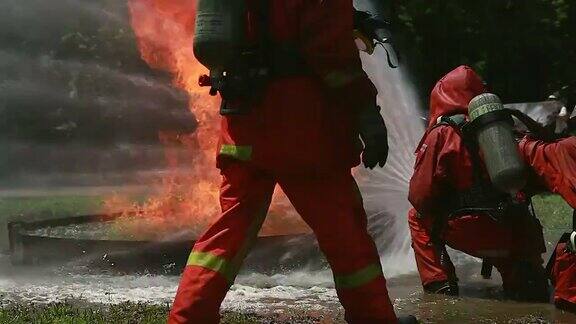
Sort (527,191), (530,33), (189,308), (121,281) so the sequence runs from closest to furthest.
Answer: (189,308) → (527,191) → (121,281) → (530,33)

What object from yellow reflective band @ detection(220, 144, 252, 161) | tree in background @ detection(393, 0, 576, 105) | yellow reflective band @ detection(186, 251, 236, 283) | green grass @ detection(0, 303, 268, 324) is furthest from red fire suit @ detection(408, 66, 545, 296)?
tree in background @ detection(393, 0, 576, 105)

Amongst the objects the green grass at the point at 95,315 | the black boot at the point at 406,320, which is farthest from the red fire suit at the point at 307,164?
the green grass at the point at 95,315

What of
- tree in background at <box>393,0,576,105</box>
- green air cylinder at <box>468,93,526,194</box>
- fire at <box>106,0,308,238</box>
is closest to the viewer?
green air cylinder at <box>468,93,526,194</box>

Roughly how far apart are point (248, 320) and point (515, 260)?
67.7 inches

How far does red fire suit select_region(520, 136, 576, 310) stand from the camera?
4301 millimetres

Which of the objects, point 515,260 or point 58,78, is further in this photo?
point 58,78

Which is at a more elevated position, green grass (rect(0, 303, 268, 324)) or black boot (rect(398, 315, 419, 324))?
black boot (rect(398, 315, 419, 324))

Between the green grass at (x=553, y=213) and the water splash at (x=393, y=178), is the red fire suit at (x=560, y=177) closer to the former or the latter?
the water splash at (x=393, y=178)

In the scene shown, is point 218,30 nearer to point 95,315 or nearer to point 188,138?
point 95,315

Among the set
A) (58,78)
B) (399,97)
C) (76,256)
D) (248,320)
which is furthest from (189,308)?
(58,78)

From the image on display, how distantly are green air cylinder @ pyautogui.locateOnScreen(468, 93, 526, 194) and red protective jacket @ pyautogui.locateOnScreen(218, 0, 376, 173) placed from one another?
1.22 m

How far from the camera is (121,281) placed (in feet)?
18.3

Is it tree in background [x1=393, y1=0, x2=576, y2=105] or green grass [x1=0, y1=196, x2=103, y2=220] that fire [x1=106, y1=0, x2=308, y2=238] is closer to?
green grass [x1=0, y1=196, x2=103, y2=220]

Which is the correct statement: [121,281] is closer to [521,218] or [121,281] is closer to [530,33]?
[521,218]
